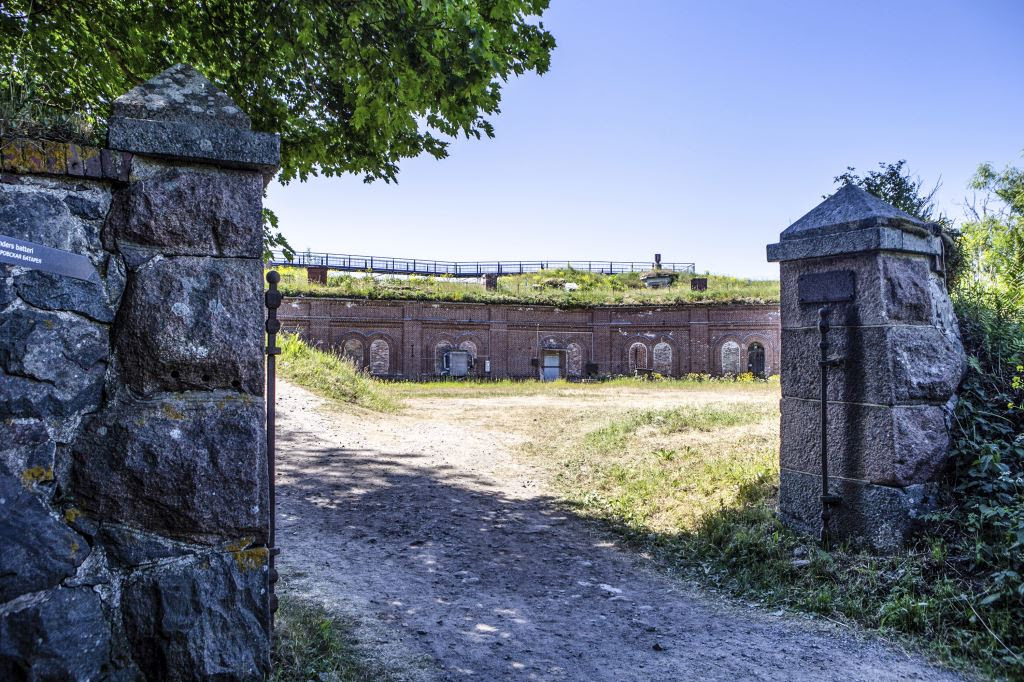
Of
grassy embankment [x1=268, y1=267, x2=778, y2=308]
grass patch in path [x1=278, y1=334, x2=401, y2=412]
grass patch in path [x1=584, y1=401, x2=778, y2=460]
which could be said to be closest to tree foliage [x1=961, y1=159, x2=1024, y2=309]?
grass patch in path [x1=584, y1=401, x2=778, y2=460]

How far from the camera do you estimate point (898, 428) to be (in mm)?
4023

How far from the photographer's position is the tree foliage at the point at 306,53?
5.01 meters

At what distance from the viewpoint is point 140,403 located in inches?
90.3

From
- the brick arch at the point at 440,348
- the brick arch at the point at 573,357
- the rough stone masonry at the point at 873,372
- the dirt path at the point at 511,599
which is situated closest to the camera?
the dirt path at the point at 511,599

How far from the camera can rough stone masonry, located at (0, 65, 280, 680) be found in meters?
2.10

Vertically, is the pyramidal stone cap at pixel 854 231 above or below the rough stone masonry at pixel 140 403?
above

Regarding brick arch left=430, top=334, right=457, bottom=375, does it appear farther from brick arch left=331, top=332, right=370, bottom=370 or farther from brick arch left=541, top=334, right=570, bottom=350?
brick arch left=541, top=334, right=570, bottom=350

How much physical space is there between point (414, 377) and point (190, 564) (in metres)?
26.4

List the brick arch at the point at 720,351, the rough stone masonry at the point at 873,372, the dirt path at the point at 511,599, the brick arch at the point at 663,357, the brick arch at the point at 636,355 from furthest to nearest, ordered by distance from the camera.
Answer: the brick arch at the point at 636,355 → the brick arch at the point at 663,357 → the brick arch at the point at 720,351 → the rough stone masonry at the point at 873,372 → the dirt path at the point at 511,599

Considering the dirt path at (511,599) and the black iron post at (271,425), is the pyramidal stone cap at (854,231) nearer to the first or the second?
the dirt path at (511,599)

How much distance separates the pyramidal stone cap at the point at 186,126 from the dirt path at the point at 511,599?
8.16 ft

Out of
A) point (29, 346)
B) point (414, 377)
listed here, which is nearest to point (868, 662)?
point (29, 346)

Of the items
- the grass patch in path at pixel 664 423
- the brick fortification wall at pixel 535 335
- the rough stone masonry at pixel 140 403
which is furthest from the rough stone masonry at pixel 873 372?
the brick fortification wall at pixel 535 335

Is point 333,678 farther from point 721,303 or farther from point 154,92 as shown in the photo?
point 721,303
